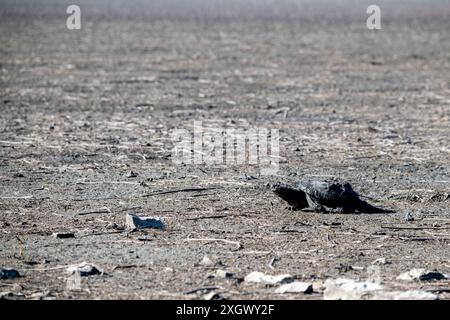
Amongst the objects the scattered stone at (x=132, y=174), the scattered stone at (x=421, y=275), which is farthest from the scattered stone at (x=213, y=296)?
the scattered stone at (x=132, y=174)

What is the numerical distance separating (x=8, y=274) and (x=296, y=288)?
1.82m

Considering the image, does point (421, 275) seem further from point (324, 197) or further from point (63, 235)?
point (63, 235)

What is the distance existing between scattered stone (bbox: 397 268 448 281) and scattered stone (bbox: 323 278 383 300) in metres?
0.32

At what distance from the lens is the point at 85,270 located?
6.38m

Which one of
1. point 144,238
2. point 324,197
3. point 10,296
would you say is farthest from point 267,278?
point 324,197

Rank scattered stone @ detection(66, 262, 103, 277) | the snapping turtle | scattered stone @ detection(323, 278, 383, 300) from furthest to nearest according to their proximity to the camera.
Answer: the snapping turtle, scattered stone @ detection(66, 262, 103, 277), scattered stone @ detection(323, 278, 383, 300)

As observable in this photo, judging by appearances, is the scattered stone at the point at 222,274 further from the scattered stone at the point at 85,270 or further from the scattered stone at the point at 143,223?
the scattered stone at the point at 143,223

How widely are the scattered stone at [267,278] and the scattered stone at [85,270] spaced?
959mm

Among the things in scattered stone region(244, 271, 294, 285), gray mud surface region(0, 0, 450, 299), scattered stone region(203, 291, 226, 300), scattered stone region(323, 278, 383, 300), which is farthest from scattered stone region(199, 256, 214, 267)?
scattered stone region(323, 278, 383, 300)

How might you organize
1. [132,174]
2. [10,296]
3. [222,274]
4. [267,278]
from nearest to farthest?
[10,296] < [267,278] < [222,274] < [132,174]

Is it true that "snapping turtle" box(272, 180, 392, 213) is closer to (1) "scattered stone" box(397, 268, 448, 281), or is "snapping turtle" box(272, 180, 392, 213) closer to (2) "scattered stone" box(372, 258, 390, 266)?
(2) "scattered stone" box(372, 258, 390, 266)

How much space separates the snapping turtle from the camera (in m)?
8.02
